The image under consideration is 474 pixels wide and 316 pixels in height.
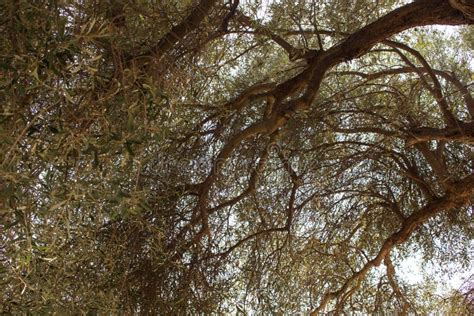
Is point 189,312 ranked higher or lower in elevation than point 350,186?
lower

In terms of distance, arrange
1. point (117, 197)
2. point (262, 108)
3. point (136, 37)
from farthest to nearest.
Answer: point (262, 108), point (136, 37), point (117, 197)

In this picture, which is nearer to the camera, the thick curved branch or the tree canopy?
the tree canopy

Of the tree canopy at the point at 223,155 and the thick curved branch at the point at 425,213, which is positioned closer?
the tree canopy at the point at 223,155

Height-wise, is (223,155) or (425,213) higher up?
(425,213)

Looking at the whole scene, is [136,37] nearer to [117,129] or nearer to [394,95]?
[117,129]

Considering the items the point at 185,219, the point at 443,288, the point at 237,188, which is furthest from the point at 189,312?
the point at 443,288

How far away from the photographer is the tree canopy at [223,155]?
208cm

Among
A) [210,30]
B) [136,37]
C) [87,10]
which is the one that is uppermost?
[210,30]

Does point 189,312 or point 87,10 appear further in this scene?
point 189,312

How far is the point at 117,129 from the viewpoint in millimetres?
2283

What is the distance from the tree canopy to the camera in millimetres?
2082

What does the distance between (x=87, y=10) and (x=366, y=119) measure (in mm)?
3636

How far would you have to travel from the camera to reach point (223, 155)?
4.39 m

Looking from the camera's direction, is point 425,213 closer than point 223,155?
No
